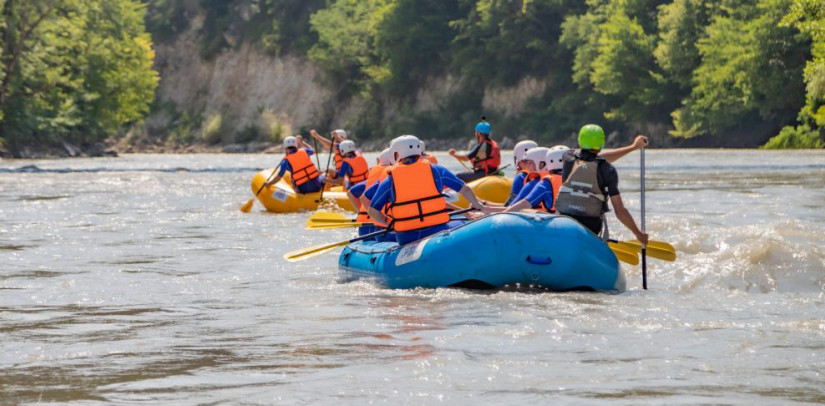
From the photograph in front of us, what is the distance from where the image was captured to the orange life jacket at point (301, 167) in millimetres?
21266

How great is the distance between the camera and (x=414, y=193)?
10945 millimetres

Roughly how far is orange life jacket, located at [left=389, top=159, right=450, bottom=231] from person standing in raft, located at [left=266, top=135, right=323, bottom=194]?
33.4ft

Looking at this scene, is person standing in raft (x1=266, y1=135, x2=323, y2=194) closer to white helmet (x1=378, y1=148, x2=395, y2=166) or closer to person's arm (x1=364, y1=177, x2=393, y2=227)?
white helmet (x1=378, y1=148, x2=395, y2=166)

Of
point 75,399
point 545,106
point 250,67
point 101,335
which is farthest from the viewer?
point 250,67

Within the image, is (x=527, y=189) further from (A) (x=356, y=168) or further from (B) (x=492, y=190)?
(A) (x=356, y=168)

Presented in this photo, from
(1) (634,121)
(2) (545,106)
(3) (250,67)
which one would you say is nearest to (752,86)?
(1) (634,121)

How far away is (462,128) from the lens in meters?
67.9

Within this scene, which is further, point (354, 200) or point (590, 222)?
point (354, 200)

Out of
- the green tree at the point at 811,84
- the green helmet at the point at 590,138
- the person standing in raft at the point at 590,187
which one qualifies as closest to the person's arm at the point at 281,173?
the person standing in raft at the point at 590,187

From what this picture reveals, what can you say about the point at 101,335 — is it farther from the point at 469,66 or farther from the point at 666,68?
the point at 469,66

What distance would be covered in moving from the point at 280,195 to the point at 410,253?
1148 cm

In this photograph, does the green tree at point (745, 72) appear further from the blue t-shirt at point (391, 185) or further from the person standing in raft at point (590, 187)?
the person standing in raft at point (590, 187)

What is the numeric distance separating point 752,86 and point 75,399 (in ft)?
147

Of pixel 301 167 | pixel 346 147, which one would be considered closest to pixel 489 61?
pixel 301 167
